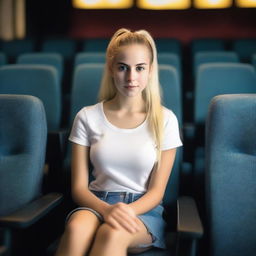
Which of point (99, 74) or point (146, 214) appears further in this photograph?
point (99, 74)

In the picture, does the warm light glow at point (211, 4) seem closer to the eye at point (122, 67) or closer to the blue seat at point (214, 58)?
the blue seat at point (214, 58)

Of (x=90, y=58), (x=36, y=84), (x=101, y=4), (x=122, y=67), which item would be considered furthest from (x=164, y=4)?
(x=122, y=67)

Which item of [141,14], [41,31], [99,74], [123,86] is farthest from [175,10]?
[123,86]

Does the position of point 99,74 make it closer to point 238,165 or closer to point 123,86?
point 123,86

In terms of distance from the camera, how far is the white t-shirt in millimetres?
1422

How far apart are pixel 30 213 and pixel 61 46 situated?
363 cm

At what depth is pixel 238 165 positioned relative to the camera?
133cm

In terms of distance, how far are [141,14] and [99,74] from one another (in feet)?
12.9

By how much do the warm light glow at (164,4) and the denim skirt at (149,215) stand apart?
4228mm

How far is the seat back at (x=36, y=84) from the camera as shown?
203cm

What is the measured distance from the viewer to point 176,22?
5.66 meters

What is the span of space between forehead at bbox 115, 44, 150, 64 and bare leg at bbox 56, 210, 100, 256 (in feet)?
1.76

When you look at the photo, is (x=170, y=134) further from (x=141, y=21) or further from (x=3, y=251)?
(x=141, y=21)

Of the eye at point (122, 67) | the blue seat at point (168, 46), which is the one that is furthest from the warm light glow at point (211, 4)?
the eye at point (122, 67)
